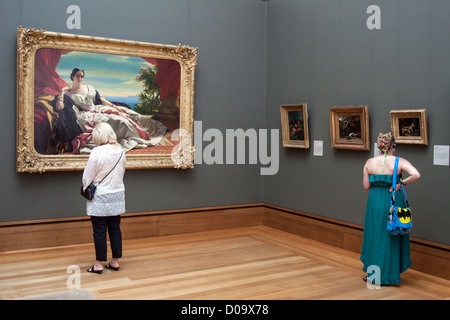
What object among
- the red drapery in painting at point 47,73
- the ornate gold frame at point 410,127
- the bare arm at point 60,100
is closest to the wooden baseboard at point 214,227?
the ornate gold frame at point 410,127

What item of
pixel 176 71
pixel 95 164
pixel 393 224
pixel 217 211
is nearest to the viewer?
pixel 393 224

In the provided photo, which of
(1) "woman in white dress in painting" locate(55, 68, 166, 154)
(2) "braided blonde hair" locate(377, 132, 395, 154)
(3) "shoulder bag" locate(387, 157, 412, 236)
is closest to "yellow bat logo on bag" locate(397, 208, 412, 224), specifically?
(3) "shoulder bag" locate(387, 157, 412, 236)

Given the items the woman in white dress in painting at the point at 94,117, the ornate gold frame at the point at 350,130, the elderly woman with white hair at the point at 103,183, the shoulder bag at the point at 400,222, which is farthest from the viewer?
the woman in white dress in painting at the point at 94,117

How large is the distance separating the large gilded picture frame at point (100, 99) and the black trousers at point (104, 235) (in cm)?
231

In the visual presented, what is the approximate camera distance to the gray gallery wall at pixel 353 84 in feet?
27.7

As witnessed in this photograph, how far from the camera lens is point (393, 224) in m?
7.58

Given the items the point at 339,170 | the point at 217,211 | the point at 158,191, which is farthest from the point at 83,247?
the point at 339,170

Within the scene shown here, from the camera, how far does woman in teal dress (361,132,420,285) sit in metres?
7.79

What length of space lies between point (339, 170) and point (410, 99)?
2.30m

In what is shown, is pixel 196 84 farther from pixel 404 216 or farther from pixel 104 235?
pixel 404 216

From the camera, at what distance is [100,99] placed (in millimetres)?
10477

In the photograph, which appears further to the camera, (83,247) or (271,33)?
(271,33)

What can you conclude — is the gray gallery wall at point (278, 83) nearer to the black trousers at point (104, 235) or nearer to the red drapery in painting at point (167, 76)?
the red drapery in painting at point (167, 76)

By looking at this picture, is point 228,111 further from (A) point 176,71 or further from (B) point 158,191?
(B) point 158,191
